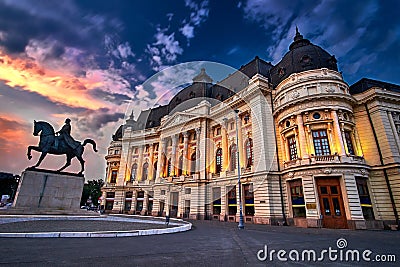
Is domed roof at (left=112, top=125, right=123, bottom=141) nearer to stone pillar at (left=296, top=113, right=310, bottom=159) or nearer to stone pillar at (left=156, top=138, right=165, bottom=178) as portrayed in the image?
stone pillar at (left=156, top=138, right=165, bottom=178)

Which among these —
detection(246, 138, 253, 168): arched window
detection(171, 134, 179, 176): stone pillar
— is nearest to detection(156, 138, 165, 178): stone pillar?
detection(171, 134, 179, 176): stone pillar

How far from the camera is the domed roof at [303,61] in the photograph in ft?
97.4

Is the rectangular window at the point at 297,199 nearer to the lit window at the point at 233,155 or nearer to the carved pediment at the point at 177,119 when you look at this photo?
the lit window at the point at 233,155

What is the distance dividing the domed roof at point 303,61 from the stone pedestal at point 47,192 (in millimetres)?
29254

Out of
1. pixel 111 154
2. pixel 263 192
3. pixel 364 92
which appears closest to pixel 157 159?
pixel 111 154

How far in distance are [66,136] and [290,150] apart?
999 inches

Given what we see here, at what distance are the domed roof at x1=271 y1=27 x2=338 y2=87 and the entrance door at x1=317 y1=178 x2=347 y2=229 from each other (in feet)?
49.6

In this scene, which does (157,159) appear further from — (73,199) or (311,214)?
(311,214)

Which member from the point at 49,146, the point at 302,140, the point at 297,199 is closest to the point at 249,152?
the point at 302,140

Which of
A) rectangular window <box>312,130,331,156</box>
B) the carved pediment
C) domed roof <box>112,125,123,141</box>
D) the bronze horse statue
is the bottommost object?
the bronze horse statue

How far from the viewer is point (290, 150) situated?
92.9ft

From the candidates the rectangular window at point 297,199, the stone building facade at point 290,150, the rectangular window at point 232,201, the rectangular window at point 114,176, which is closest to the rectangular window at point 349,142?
the stone building facade at point 290,150

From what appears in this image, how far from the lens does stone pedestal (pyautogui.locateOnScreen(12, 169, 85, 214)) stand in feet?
58.7

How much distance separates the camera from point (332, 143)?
24984 mm
